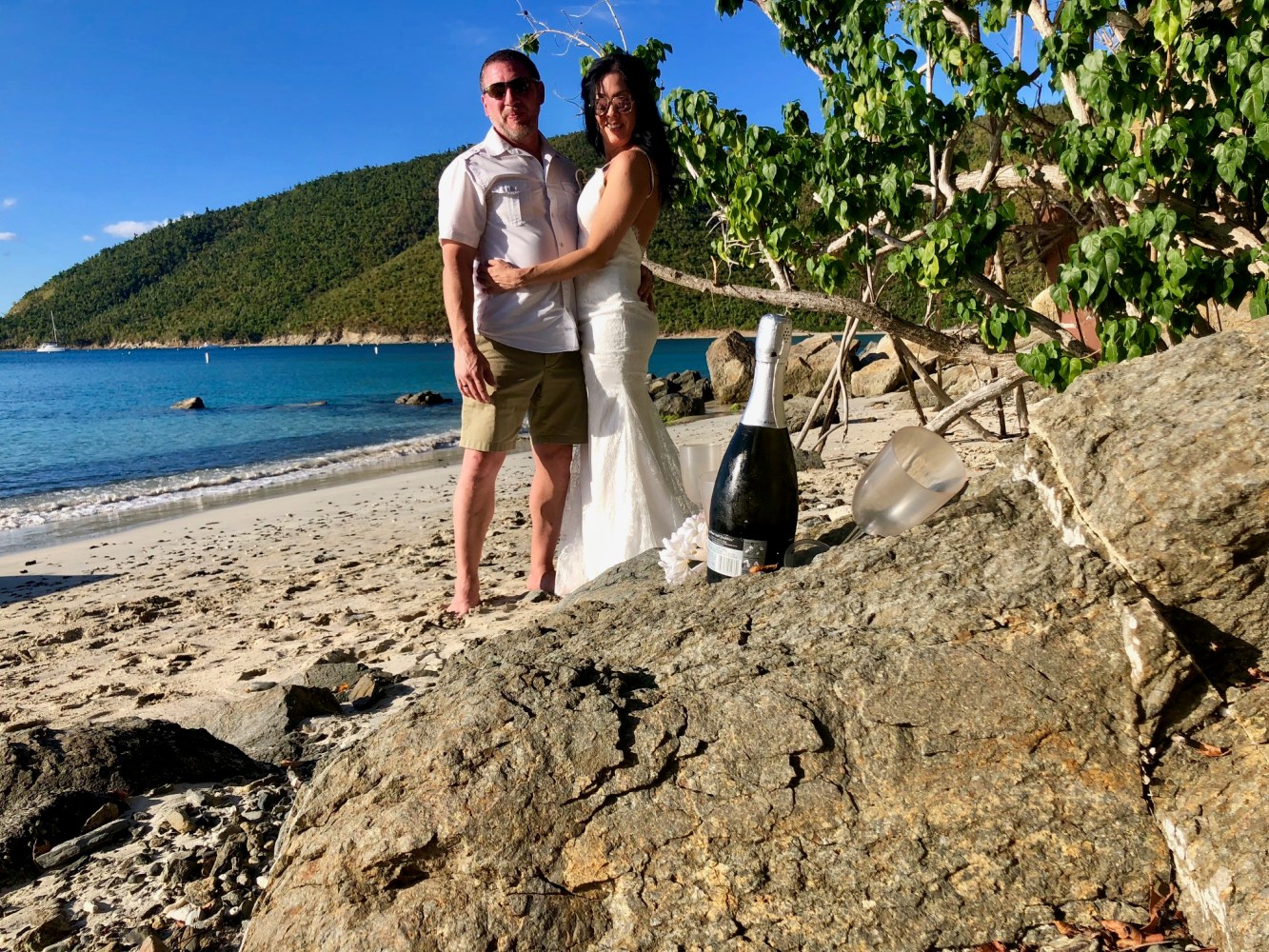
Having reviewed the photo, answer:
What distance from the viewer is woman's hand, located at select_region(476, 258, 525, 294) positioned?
387cm

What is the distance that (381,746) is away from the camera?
4.93 ft

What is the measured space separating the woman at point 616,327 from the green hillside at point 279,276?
63.1 m

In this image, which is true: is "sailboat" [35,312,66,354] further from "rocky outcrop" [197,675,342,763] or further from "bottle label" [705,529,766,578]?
"bottle label" [705,529,766,578]

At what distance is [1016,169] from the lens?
437 centimetres

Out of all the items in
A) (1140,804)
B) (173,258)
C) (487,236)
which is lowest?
(1140,804)

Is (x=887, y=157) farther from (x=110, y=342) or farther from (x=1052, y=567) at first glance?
(x=110, y=342)

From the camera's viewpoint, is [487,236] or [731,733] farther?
[487,236]

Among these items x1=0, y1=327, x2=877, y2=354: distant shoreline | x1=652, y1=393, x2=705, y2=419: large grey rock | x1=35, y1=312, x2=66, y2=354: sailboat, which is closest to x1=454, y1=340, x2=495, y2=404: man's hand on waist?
x1=652, y1=393, x2=705, y2=419: large grey rock

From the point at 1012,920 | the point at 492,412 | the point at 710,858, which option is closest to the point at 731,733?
the point at 710,858

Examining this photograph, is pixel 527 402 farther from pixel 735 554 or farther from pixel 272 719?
pixel 735 554

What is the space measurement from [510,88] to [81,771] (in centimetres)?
308

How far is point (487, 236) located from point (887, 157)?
1936 mm

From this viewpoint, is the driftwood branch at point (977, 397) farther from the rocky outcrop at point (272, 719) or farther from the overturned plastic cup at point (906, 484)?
the rocky outcrop at point (272, 719)

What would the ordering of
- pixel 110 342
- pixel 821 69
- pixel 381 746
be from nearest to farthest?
pixel 381 746 → pixel 821 69 → pixel 110 342
